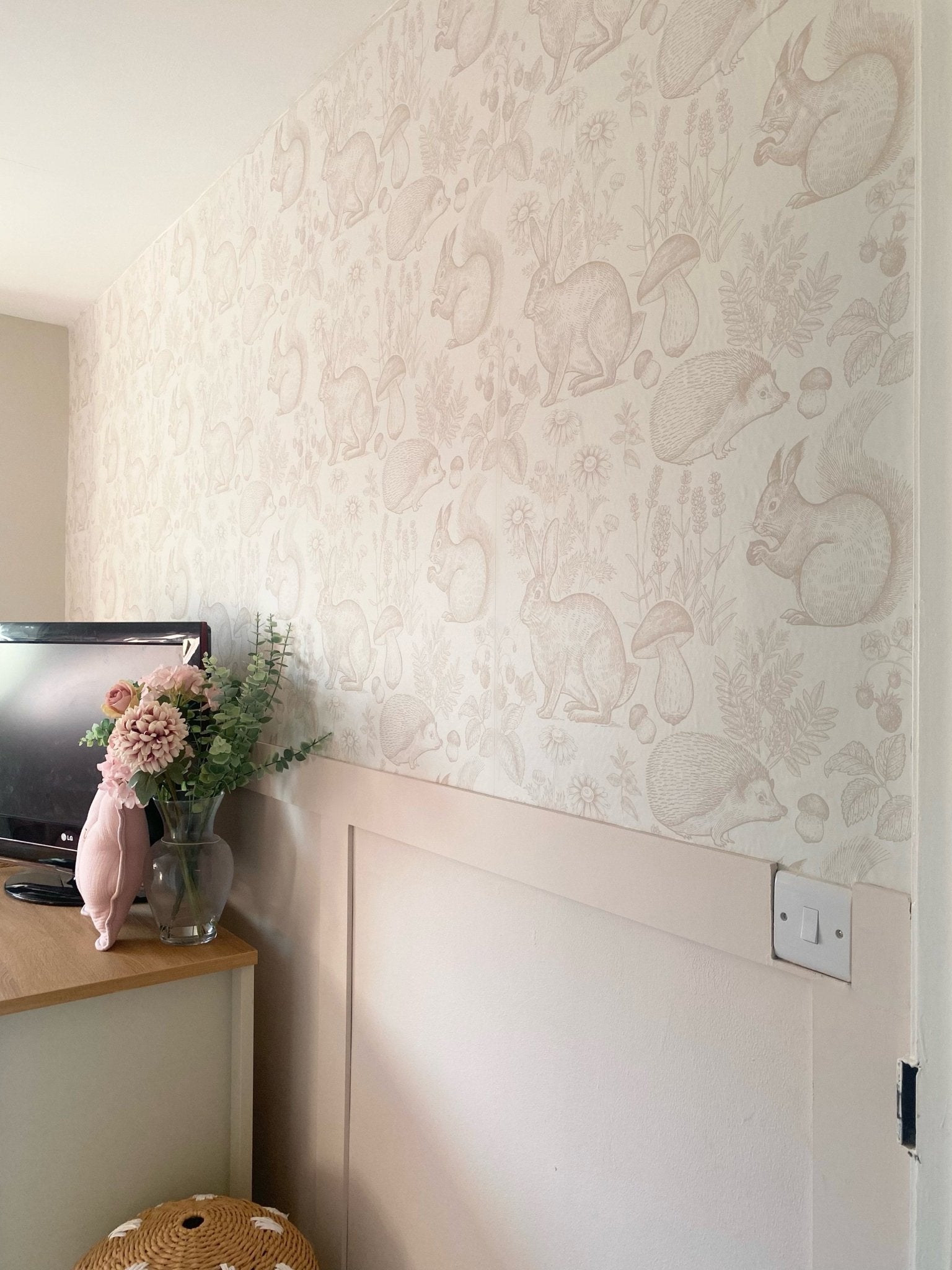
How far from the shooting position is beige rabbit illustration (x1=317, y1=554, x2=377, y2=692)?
1358mm

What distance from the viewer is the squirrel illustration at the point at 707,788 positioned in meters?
0.81

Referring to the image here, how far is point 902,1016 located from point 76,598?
254 cm

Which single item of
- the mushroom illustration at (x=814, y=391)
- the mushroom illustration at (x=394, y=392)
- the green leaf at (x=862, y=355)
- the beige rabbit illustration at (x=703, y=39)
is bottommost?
the mushroom illustration at (x=814, y=391)

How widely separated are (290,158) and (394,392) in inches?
25.1

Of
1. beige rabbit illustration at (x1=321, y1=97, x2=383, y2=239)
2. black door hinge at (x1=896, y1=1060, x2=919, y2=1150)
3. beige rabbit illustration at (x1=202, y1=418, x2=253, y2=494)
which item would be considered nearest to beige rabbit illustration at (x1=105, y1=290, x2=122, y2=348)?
beige rabbit illustration at (x1=202, y1=418, x2=253, y2=494)

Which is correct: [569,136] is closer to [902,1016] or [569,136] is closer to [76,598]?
[902,1016]

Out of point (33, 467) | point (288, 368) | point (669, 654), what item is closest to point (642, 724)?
point (669, 654)

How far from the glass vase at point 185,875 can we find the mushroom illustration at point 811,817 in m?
1.03

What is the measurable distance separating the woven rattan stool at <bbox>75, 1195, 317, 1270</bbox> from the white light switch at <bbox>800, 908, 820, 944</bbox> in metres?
0.85

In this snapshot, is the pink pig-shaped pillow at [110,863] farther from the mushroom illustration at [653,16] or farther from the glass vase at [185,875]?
the mushroom illustration at [653,16]

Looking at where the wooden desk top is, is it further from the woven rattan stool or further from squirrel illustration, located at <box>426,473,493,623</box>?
squirrel illustration, located at <box>426,473,493,623</box>

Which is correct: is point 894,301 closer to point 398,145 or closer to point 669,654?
point 669,654

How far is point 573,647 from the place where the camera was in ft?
3.27

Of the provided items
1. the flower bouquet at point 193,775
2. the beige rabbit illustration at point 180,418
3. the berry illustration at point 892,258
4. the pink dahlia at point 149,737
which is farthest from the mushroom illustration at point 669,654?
the beige rabbit illustration at point 180,418
